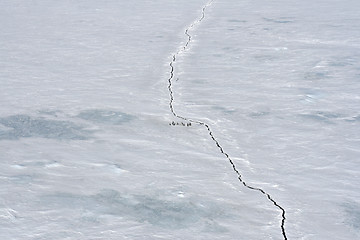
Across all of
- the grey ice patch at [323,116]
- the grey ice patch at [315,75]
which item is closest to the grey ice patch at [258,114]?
the grey ice patch at [323,116]

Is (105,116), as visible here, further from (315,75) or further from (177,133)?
(315,75)

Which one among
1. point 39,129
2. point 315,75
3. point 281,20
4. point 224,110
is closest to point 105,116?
point 39,129

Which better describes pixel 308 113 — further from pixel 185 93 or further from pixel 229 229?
pixel 229 229

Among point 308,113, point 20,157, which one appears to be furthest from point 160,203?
point 308,113

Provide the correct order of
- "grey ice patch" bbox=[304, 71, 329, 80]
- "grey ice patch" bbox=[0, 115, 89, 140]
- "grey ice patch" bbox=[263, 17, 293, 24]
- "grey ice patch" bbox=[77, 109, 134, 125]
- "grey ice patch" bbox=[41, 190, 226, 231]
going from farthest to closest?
"grey ice patch" bbox=[263, 17, 293, 24] < "grey ice patch" bbox=[304, 71, 329, 80] < "grey ice patch" bbox=[77, 109, 134, 125] < "grey ice patch" bbox=[0, 115, 89, 140] < "grey ice patch" bbox=[41, 190, 226, 231]

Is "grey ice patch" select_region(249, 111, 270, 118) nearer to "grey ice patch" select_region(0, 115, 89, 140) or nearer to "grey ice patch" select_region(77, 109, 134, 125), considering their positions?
"grey ice patch" select_region(77, 109, 134, 125)

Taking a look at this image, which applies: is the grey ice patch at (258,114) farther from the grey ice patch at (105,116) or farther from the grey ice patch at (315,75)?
the grey ice patch at (315,75)

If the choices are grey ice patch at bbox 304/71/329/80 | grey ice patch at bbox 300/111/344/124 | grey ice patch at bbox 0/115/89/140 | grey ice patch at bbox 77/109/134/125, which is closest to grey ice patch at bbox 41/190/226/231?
grey ice patch at bbox 0/115/89/140
